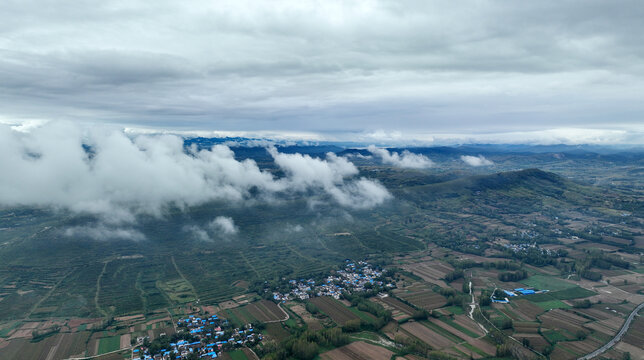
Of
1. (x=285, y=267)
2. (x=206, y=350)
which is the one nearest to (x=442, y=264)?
(x=285, y=267)

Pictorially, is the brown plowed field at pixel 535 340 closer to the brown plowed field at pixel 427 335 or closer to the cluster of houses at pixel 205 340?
the brown plowed field at pixel 427 335

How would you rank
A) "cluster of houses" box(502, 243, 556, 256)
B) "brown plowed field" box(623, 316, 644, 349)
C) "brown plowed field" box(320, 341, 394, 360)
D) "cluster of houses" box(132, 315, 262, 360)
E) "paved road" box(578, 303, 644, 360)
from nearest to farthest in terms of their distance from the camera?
1. "paved road" box(578, 303, 644, 360)
2. "brown plowed field" box(320, 341, 394, 360)
3. "cluster of houses" box(132, 315, 262, 360)
4. "brown plowed field" box(623, 316, 644, 349)
5. "cluster of houses" box(502, 243, 556, 256)

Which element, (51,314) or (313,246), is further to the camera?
(313,246)

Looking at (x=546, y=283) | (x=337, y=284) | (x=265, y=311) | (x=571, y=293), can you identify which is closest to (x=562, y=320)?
(x=571, y=293)

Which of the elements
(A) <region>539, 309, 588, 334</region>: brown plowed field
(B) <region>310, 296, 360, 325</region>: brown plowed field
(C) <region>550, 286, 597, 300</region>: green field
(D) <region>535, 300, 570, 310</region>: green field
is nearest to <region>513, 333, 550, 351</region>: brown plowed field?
(A) <region>539, 309, 588, 334</region>: brown plowed field

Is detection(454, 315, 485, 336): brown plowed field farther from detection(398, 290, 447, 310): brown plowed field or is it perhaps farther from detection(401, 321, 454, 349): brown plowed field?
detection(401, 321, 454, 349): brown plowed field

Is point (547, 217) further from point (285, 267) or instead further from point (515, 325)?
point (285, 267)

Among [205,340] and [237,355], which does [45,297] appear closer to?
[205,340]
